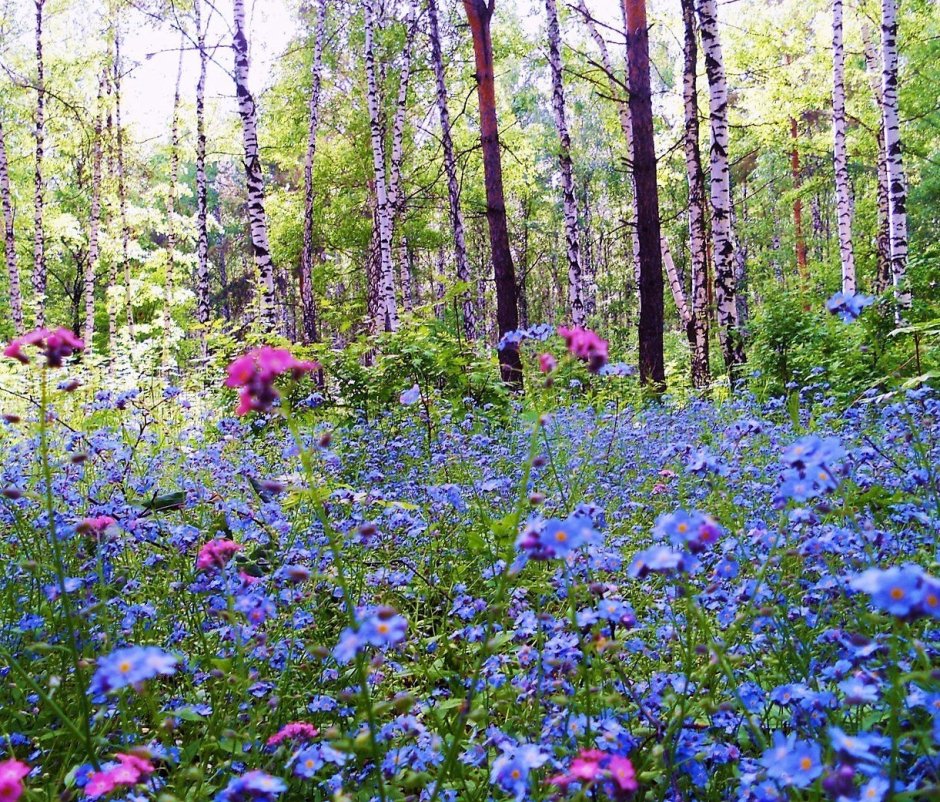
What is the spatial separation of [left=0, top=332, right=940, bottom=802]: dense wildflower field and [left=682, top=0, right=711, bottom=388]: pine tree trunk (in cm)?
572

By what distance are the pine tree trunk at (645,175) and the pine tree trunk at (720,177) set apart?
2.61ft

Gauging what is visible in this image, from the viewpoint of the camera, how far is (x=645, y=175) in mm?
9602

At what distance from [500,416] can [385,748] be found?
5.34 meters

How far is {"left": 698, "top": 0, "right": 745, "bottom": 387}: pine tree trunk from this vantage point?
8.87 meters

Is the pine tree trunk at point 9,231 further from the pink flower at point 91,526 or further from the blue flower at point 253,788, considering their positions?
the blue flower at point 253,788

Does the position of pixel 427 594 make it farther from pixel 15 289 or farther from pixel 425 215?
pixel 425 215

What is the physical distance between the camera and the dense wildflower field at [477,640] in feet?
4.14

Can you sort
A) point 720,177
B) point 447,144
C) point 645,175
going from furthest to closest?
1. point 447,144
2. point 645,175
3. point 720,177

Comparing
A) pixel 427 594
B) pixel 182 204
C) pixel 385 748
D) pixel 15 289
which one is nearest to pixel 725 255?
pixel 427 594

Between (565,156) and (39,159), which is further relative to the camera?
(39,159)

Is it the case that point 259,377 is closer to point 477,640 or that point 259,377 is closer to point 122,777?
point 122,777

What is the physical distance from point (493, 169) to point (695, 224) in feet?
11.2

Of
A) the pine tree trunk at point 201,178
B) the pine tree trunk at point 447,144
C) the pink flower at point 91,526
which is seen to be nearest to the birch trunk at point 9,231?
the pine tree trunk at point 201,178

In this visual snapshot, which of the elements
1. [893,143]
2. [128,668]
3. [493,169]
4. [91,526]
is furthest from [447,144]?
[128,668]
